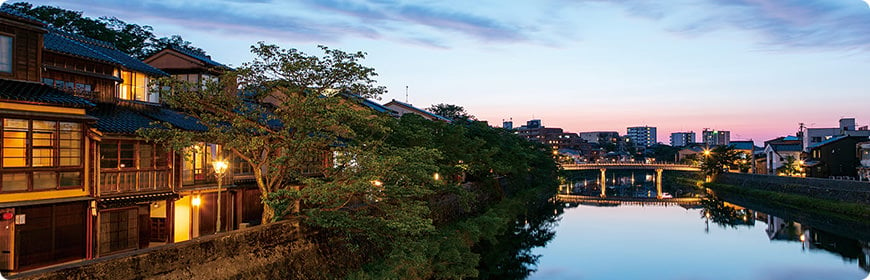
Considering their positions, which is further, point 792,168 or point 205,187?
point 792,168

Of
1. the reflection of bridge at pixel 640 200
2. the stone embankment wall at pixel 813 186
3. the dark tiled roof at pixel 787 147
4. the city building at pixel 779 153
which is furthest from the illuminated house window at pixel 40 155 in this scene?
the dark tiled roof at pixel 787 147

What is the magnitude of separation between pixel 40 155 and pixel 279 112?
6.82 meters

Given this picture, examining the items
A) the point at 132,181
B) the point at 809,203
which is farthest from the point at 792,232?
the point at 132,181

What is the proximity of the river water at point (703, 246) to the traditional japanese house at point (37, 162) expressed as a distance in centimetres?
2123

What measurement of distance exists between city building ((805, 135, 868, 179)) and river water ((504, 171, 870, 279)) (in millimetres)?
12730

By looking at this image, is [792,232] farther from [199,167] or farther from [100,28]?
[100,28]

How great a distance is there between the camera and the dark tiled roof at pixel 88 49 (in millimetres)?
19188

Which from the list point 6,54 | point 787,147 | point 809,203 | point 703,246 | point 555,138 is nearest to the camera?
point 6,54

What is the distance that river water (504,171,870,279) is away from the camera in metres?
30.5

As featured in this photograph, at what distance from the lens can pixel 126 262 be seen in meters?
12.3

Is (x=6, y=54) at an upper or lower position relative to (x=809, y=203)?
upper

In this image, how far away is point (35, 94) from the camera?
15.5 meters

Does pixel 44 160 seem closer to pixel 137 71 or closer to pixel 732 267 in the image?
pixel 137 71

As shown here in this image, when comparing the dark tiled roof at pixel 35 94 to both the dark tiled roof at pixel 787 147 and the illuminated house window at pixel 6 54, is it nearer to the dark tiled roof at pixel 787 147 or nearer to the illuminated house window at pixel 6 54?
the illuminated house window at pixel 6 54
